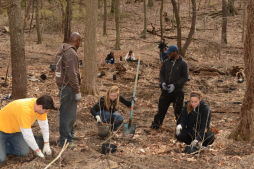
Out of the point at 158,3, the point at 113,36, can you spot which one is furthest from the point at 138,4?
the point at 113,36

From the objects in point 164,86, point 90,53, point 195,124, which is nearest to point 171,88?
point 164,86

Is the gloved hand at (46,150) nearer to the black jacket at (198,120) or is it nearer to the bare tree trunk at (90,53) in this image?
the black jacket at (198,120)

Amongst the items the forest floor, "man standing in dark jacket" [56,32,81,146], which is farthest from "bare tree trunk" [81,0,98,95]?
"man standing in dark jacket" [56,32,81,146]

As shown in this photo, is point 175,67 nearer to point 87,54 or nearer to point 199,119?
point 199,119

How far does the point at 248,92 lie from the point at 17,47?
522 centimetres

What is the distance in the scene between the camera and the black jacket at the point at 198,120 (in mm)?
5742

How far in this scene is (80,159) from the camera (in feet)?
17.0

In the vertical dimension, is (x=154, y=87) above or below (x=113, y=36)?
below

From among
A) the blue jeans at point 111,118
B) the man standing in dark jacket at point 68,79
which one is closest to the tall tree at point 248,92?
the blue jeans at point 111,118

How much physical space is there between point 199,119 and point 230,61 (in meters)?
12.4

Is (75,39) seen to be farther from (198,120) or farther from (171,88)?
(198,120)

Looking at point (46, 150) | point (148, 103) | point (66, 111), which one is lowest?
point (148, 103)

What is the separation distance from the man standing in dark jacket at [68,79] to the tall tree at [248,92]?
A: 2.80m

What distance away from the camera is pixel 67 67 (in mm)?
5438
